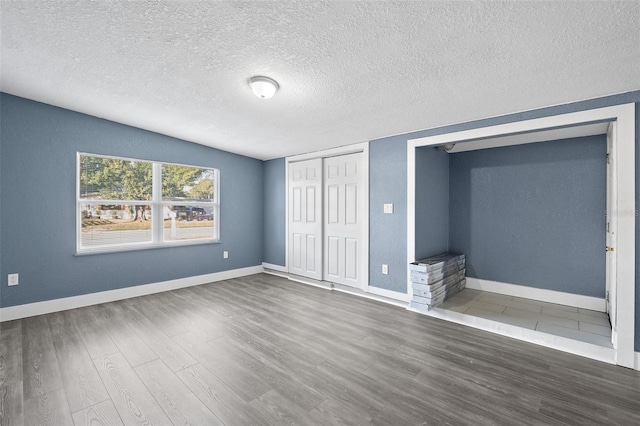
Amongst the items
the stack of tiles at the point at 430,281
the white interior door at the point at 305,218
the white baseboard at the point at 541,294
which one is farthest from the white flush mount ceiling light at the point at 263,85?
the white baseboard at the point at 541,294

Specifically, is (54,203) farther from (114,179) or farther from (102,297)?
(102,297)

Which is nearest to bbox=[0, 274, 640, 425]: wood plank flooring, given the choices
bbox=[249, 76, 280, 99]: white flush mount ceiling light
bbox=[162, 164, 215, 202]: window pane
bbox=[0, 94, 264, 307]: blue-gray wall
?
bbox=[0, 94, 264, 307]: blue-gray wall

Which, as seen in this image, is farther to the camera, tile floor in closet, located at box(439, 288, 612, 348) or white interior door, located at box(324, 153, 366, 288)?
white interior door, located at box(324, 153, 366, 288)

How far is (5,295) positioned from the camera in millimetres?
3135

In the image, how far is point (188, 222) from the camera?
4.72m

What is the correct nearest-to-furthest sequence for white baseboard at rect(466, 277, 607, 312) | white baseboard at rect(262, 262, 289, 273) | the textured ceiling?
the textured ceiling, white baseboard at rect(466, 277, 607, 312), white baseboard at rect(262, 262, 289, 273)

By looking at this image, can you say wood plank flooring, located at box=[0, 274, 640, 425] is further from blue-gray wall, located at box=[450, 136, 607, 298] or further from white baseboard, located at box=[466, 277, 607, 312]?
blue-gray wall, located at box=[450, 136, 607, 298]

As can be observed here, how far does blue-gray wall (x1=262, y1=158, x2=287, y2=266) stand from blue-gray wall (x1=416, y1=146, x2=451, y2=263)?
2.61 metres

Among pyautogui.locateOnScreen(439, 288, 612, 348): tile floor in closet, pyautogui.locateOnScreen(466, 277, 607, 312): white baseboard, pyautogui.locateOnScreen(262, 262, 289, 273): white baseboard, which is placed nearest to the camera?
pyautogui.locateOnScreen(439, 288, 612, 348): tile floor in closet

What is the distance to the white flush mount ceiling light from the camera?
8.16ft

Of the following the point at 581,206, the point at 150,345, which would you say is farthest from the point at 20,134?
the point at 581,206

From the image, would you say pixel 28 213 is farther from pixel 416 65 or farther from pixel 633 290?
pixel 633 290

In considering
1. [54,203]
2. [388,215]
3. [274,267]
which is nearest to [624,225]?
[388,215]

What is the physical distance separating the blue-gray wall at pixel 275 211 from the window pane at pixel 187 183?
1123 mm
